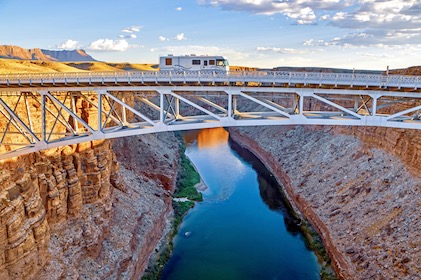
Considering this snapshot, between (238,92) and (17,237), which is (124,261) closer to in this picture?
(17,237)

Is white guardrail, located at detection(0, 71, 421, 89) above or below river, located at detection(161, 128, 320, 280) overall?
above

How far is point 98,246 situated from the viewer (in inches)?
977

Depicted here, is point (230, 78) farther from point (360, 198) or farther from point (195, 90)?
point (360, 198)

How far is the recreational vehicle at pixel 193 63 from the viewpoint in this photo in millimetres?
26281

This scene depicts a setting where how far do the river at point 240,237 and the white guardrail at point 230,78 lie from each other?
48.6ft

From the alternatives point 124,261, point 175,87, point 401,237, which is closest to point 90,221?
point 124,261

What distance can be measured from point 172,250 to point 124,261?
6.38 meters

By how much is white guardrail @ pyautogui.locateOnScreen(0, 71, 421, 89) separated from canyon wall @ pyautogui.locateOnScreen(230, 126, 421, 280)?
1065 cm

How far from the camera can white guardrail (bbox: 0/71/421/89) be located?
20.5 meters

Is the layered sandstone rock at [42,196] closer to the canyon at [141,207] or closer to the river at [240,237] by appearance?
the canyon at [141,207]

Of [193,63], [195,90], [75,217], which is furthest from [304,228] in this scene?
[75,217]

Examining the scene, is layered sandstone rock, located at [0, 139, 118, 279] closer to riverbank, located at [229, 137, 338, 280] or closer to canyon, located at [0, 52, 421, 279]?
canyon, located at [0, 52, 421, 279]

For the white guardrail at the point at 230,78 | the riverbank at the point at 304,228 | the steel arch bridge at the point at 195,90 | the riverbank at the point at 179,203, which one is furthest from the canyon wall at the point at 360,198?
the riverbank at the point at 179,203

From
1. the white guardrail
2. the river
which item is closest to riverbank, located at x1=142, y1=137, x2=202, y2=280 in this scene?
the river
